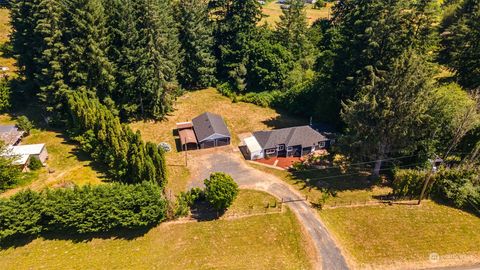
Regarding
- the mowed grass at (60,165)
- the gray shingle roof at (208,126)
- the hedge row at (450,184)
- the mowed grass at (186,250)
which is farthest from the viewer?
the gray shingle roof at (208,126)

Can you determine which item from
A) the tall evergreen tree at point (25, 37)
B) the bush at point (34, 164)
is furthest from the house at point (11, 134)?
the tall evergreen tree at point (25, 37)

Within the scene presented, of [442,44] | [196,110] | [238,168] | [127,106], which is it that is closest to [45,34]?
[127,106]

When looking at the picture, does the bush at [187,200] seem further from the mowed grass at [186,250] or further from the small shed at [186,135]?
the small shed at [186,135]

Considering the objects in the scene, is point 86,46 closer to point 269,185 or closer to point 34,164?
point 34,164

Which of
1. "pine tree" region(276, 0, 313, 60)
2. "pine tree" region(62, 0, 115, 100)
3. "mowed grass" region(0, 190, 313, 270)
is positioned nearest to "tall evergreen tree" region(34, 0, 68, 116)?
"pine tree" region(62, 0, 115, 100)

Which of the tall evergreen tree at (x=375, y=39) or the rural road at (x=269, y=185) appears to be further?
the tall evergreen tree at (x=375, y=39)

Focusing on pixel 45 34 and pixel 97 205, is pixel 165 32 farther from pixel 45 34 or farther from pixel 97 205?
pixel 97 205
